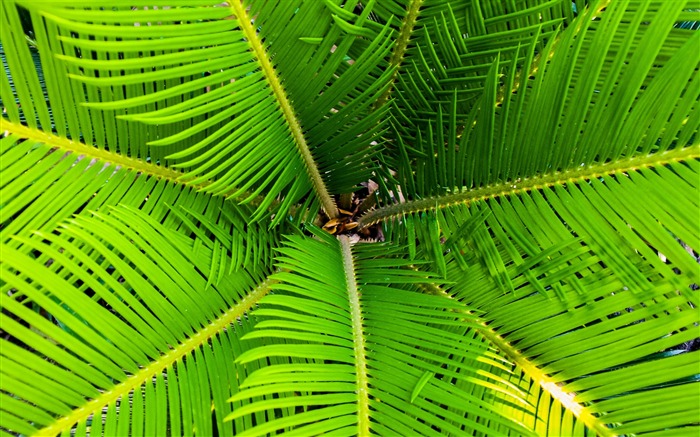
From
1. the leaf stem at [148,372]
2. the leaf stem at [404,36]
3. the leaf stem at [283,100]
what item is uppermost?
the leaf stem at [404,36]

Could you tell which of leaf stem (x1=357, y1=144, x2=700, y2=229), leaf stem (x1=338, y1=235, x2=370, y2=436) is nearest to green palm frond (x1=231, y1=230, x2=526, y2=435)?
leaf stem (x1=338, y1=235, x2=370, y2=436)

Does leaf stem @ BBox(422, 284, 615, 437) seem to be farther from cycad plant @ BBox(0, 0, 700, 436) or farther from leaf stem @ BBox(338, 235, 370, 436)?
leaf stem @ BBox(338, 235, 370, 436)

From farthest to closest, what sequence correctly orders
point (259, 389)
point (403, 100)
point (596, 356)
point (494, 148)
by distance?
point (403, 100), point (494, 148), point (596, 356), point (259, 389)

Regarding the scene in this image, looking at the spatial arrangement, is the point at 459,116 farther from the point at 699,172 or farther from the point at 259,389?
the point at 259,389

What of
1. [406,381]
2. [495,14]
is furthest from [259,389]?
[495,14]

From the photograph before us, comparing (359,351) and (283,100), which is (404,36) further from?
(359,351)

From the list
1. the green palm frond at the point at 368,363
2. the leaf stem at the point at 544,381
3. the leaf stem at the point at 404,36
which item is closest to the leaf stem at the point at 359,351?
the green palm frond at the point at 368,363

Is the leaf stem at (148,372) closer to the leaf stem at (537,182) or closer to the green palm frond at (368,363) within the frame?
the green palm frond at (368,363)
